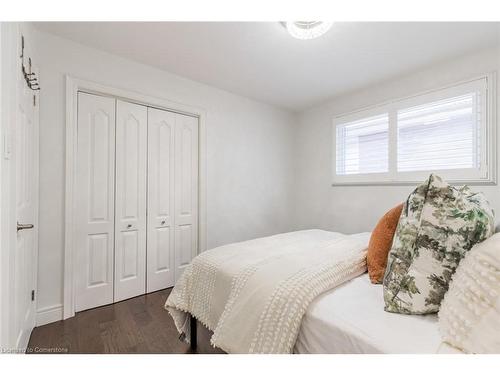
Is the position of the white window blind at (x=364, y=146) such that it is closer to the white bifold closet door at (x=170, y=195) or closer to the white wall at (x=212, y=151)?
the white wall at (x=212, y=151)

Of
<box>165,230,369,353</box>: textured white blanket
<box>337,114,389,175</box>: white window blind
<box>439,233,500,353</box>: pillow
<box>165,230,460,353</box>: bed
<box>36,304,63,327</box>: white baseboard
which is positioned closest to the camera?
<box>439,233,500,353</box>: pillow

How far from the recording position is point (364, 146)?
10.2ft

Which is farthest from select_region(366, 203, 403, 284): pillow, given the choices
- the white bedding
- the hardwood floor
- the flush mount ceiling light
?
the flush mount ceiling light

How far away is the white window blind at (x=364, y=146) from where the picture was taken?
293 centimetres

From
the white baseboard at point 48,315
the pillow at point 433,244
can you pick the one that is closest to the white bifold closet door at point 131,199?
the white baseboard at point 48,315

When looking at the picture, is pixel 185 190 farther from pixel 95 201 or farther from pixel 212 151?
pixel 95 201

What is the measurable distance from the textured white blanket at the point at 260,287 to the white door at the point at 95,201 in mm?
1127

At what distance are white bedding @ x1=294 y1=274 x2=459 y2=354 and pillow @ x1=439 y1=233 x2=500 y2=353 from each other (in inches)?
1.9

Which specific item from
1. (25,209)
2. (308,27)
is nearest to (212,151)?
(308,27)

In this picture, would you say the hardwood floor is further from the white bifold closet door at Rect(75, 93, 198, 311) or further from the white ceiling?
the white ceiling

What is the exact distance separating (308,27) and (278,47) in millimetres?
430

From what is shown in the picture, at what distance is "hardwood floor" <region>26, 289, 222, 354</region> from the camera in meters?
1.62
